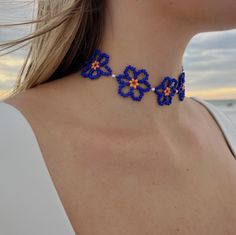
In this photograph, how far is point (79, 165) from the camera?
2.43 ft

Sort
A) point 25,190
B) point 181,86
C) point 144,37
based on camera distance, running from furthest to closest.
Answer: point 181,86
point 144,37
point 25,190

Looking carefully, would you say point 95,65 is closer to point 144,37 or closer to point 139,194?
point 144,37

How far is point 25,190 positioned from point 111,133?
0.75ft

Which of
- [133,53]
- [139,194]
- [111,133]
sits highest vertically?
[133,53]

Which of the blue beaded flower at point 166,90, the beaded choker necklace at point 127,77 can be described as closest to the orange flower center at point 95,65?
the beaded choker necklace at point 127,77

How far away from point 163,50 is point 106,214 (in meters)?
0.34

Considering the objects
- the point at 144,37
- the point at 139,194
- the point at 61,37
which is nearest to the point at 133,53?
the point at 144,37

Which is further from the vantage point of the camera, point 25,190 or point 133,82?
point 133,82

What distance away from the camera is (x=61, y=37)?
2.86 feet

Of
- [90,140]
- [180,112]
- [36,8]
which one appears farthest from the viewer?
[180,112]

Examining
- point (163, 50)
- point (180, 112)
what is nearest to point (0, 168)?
point (163, 50)

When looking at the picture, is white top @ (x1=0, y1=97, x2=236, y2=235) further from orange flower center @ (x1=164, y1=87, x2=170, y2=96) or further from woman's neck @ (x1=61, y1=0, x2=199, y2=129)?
orange flower center @ (x1=164, y1=87, x2=170, y2=96)

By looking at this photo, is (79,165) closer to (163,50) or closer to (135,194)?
(135,194)

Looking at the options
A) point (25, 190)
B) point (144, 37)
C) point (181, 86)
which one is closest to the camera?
point (25, 190)
